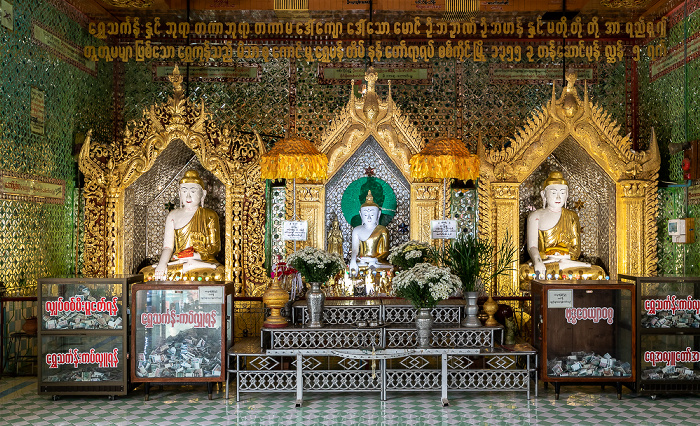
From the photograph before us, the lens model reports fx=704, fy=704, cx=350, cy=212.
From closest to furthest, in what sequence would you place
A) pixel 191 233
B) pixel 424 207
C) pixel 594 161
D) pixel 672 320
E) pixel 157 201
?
1. pixel 672 320
2. pixel 424 207
3. pixel 594 161
4. pixel 191 233
5. pixel 157 201

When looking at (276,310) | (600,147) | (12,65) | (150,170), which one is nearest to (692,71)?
(600,147)

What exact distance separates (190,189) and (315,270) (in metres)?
2.89

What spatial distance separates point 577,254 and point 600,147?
1486 mm

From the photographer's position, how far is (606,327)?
23.4ft

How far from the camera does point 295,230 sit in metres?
8.49

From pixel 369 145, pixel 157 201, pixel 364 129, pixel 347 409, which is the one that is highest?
pixel 364 129

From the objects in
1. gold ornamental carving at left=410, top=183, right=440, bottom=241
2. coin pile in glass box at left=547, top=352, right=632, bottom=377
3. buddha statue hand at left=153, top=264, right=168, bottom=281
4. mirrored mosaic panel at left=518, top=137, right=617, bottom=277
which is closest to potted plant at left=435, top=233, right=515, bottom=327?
gold ornamental carving at left=410, top=183, right=440, bottom=241

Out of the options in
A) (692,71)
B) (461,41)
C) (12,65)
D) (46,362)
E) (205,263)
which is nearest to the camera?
(46,362)

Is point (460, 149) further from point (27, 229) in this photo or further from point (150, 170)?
point (27, 229)

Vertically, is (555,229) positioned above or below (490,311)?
above

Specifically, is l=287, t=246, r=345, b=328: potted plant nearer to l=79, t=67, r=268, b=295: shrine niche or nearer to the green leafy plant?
the green leafy plant

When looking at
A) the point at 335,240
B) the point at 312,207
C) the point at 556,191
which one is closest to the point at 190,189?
the point at 312,207

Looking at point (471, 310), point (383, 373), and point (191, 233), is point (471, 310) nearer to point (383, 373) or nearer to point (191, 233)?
point (383, 373)

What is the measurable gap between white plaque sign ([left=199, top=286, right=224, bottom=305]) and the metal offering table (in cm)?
52
